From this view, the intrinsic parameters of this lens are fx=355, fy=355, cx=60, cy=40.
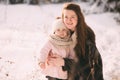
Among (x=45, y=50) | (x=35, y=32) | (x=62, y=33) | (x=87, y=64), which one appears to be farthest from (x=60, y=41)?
(x=35, y=32)

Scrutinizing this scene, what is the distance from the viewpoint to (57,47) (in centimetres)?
400

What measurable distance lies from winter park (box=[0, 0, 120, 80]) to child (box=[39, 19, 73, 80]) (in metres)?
2.80

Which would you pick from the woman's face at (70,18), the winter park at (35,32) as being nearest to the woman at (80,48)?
the woman's face at (70,18)

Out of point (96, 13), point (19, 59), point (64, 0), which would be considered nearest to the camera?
point (19, 59)

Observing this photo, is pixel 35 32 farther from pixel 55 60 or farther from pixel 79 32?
pixel 79 32

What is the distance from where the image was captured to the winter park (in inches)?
297

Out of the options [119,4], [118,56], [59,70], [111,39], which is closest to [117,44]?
[111,39]

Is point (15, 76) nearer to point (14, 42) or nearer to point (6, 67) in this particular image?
point (6, 67)

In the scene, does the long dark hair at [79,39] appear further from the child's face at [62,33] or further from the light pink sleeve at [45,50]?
the light pink sleeve at [45,50]

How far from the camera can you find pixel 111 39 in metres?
10.0

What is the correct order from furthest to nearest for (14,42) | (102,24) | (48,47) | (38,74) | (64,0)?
(64,0), (102,24), (14,42), (38,74), (48,47)

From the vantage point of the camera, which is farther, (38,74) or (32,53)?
(32,53)

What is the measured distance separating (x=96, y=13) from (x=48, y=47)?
30.5ft

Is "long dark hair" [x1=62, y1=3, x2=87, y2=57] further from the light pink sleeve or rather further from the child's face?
the light pink sleeve
